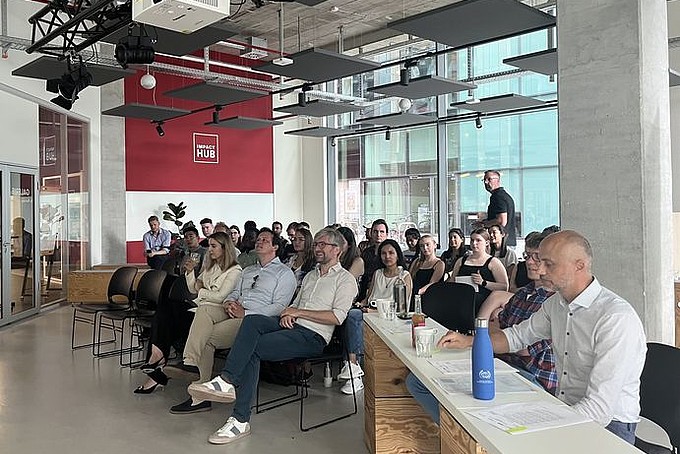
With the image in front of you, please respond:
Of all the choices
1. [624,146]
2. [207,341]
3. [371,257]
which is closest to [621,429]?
[624,146]

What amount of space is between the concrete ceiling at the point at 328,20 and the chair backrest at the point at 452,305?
21.4ft

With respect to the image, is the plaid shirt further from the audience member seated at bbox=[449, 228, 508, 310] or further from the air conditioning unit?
the air conditioning unit

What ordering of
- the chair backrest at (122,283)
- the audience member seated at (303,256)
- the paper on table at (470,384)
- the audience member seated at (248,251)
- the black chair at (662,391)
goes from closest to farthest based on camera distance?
1. the paper on table at (470,384)
2. the black chair at (662,391)
3. the audience member seated at (303,256)
4. the chair backrest at (122,283)
5. the audience member seated at (248,251)

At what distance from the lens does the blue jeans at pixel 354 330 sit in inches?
183

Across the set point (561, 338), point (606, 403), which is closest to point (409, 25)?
point (561, 338)

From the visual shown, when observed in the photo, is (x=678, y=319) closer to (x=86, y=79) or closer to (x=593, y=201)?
(x=593, y=201)

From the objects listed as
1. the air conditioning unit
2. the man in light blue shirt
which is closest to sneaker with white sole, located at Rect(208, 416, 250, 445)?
the air conditioning unit

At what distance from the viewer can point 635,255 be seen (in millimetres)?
4148

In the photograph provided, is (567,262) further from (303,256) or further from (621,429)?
(303,256)

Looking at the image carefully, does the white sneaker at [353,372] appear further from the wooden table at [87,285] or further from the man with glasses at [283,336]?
the wooden table at [87,285]

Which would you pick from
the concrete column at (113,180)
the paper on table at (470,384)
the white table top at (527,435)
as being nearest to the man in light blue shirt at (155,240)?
the concrete column at (113,180)

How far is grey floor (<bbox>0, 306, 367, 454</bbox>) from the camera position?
4.12m

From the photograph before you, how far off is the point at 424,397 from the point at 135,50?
189 inches

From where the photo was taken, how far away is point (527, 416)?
2.05 m
